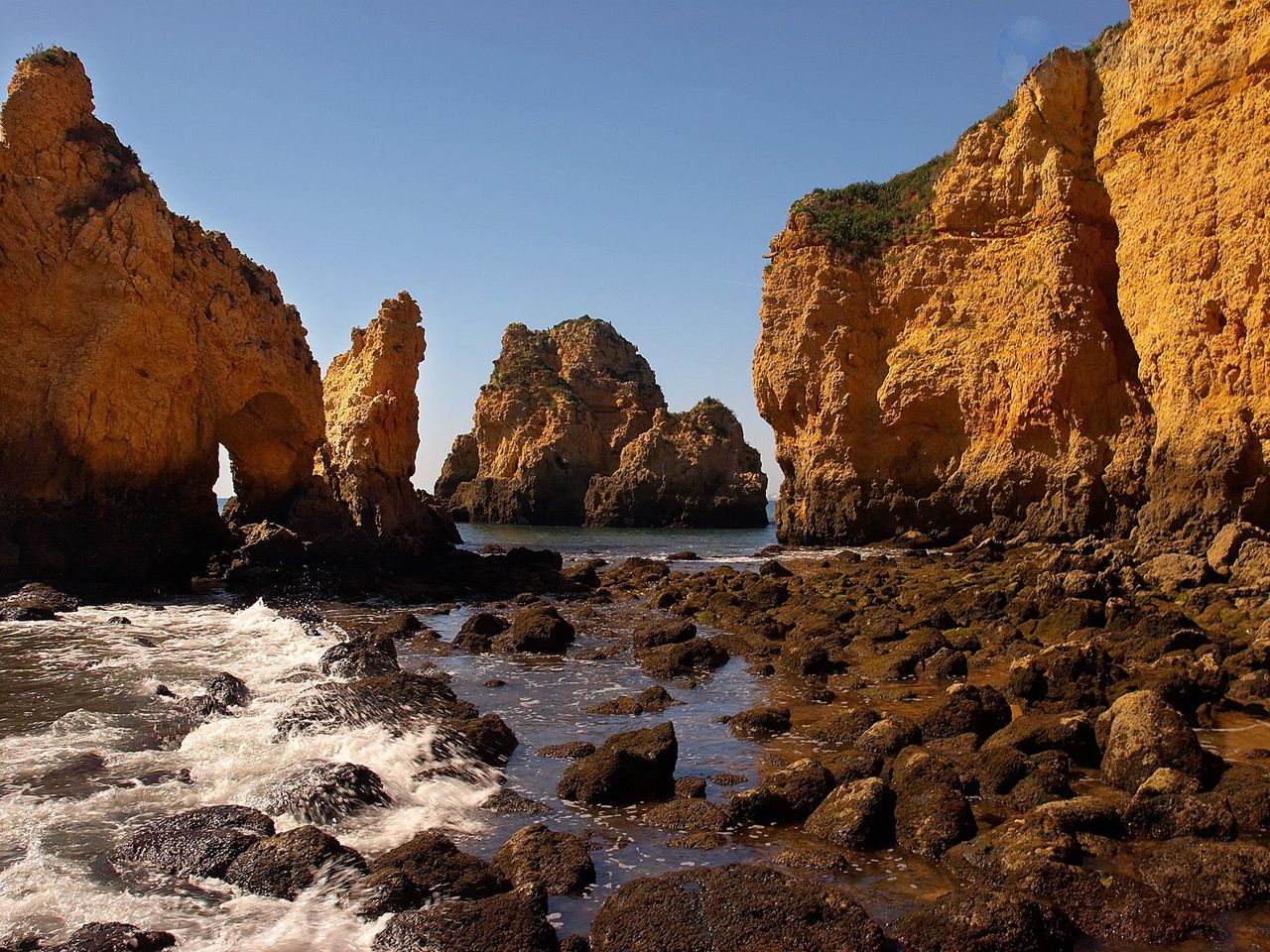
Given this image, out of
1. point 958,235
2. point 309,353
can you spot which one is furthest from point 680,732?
point 958,235

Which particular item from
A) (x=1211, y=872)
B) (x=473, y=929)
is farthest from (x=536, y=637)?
(x=1211, y=872)

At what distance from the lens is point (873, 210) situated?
137ft

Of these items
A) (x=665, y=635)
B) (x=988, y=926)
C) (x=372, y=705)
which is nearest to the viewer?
(x=988, y=926)

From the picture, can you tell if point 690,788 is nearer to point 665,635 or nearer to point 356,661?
point 356,661

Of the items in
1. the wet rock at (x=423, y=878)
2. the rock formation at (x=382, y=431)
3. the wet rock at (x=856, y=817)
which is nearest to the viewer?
the wet rock at (x=423, y=878)

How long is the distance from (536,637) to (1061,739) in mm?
10840

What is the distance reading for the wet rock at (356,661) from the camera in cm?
1511

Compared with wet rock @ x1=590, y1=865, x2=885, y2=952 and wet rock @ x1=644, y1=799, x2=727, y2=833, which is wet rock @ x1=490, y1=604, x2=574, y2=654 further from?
wet rock @ x1=590, y1=865, x2=885, y2=952

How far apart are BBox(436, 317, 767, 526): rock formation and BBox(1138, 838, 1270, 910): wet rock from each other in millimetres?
57409

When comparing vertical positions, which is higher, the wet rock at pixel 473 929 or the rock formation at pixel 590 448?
the rock formation at pixel 590 448

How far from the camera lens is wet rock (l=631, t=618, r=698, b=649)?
731 inches

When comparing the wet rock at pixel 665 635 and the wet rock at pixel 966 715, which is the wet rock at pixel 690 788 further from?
the wet rock at pixel 665 635

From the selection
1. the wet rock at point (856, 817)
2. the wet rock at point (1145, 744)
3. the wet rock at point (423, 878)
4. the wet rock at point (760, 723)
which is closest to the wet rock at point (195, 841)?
the wet rock at point (423, 878)

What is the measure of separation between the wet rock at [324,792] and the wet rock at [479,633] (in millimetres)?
8864
